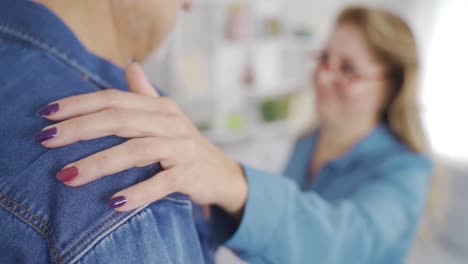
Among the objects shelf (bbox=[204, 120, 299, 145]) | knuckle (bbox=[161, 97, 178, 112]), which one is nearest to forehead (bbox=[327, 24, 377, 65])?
knuckle (bbox=[161, 97, 178, 112])

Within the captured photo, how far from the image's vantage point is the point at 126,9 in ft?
2.08

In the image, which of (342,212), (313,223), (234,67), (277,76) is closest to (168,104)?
(313,223)

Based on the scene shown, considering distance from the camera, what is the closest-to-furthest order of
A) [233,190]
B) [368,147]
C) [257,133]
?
1. [233,190]
2. [368,147]
3. [257,133]

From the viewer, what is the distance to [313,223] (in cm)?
79

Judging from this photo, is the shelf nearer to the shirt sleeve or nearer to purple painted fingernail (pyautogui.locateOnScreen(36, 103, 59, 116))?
the shirt sleeve

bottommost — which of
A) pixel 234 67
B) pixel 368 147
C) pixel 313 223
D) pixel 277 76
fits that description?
pixel 277 76

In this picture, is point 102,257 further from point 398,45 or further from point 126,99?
point 398,45

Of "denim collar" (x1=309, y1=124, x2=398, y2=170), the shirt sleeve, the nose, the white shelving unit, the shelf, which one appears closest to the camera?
the shirt sleeve

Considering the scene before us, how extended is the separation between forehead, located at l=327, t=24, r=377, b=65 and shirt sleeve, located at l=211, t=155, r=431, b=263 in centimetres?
48

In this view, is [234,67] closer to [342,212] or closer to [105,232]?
[342,212]

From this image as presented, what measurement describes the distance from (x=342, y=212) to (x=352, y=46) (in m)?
0.70

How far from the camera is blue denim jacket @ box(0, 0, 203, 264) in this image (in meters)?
0.44

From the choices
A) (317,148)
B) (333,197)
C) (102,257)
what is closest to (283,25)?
(317,148)

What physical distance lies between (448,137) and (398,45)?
2.90 meters
